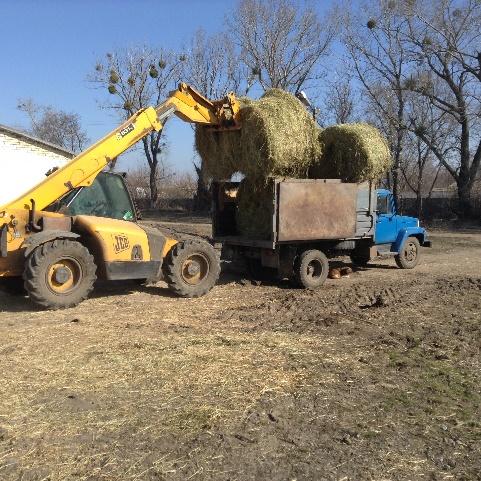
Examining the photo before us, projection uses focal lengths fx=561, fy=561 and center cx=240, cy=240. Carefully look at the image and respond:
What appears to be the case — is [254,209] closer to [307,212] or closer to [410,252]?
[307,212]

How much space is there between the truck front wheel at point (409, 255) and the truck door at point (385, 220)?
0.64m

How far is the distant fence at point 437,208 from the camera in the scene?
30406 millimetres

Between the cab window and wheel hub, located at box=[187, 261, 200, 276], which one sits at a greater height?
the cab window

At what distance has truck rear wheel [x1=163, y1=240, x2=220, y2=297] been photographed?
8734mm

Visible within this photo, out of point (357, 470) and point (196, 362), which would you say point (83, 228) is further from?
point (357, 470)

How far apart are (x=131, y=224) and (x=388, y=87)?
2592cm

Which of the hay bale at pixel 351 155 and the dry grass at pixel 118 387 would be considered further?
the hay bale at pixel 351 155

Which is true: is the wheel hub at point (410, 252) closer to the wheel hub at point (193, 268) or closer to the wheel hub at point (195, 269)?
the wheel hub at point (195, 269)

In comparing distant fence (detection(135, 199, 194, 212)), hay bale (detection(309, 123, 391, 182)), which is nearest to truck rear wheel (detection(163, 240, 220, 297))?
hay bale (detection(309, 123, 391, 182))

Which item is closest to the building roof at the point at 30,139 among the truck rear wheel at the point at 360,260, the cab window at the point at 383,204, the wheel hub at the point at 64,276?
the truck rear wheel at the point at 360,260

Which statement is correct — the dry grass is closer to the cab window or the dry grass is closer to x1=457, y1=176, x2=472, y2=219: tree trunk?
the cab window

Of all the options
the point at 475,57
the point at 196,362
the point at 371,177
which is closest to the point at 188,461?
the point at 196,362

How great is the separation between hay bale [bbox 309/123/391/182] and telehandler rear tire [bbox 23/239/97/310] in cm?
516

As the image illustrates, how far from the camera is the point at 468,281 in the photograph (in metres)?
11.0
